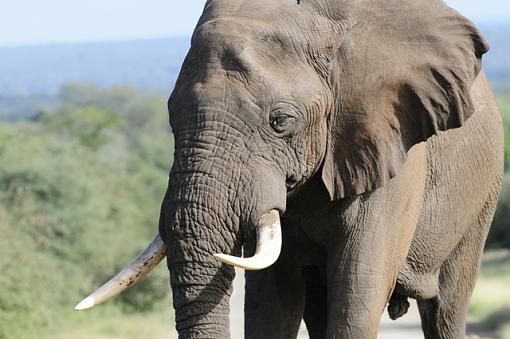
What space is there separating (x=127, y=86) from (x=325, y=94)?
82717mm

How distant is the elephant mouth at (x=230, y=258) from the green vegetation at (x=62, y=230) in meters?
10.6

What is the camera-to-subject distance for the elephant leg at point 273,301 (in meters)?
5.48

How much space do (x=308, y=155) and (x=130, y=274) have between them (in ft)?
2.35

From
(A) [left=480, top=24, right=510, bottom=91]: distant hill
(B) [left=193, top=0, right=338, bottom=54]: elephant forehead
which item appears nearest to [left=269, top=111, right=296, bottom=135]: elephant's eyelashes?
(B) [left=193, top=0, right=338, bottom=54]: elephant forehead

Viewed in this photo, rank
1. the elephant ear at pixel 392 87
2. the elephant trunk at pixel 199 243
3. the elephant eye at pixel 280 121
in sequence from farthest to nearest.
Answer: the elephant ear at pixel 392 87 < the elephant eye at pixel 280 121 < the elephant trunk at pixel 199 243

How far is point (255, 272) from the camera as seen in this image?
18.0 ft

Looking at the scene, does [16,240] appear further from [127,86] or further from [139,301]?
[127,86]

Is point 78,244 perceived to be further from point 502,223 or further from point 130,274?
point 130,274

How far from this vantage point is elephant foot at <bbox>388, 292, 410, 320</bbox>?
5.90 m

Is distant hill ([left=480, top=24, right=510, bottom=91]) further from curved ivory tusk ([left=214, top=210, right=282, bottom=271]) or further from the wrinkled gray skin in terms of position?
curved ivory tusk ([left=214, top=210, right=282, bottom=271])

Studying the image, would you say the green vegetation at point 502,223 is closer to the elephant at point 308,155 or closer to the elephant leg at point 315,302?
the elephant leg at point 315,302

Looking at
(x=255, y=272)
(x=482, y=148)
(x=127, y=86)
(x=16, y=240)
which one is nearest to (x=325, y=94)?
(x=255, y=272)

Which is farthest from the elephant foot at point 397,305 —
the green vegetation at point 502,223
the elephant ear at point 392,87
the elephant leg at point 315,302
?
the green vegetation at point 502,223

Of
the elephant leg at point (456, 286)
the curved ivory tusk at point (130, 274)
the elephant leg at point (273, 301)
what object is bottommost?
the elephant leg at point (456, 286)
